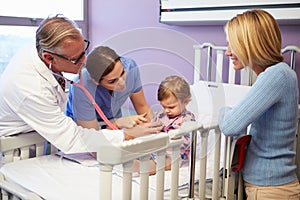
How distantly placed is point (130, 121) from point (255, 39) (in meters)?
0.51

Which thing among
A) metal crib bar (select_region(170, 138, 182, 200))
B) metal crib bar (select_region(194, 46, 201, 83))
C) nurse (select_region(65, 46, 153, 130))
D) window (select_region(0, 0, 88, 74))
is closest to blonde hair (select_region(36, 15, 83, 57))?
nurse (select_region(65, 46, 153, 130))

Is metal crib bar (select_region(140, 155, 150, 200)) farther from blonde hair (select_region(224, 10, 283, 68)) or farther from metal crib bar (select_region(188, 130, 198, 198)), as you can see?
blonde hair (select_region(224, 10, 283, 68))

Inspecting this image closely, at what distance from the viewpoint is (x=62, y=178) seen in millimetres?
1316

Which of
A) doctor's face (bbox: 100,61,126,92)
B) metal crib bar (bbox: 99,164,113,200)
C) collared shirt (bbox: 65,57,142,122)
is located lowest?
metal crib bar (bbox: 99,164,113,200)

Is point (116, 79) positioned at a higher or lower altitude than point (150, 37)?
lower

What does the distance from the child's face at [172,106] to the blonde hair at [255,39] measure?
0.84 ft

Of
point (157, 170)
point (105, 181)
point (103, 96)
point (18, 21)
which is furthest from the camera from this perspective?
point (18, 21)

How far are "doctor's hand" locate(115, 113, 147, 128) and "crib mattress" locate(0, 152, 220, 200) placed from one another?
157mm

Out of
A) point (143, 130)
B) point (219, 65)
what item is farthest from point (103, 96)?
point (219, 65)

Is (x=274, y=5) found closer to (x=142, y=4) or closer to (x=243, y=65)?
(x=243, y=65)

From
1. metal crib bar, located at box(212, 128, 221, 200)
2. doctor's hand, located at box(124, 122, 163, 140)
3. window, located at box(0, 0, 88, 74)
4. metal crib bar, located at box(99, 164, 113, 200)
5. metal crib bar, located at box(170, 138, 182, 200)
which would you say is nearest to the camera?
metal crib bar, located at box(99, 164, 113, 200)

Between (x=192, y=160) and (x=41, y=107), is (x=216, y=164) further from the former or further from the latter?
(x=41, y=107)

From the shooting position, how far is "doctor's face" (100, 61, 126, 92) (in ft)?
4.25

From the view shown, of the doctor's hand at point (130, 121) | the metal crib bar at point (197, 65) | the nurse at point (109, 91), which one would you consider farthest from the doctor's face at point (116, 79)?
the metal crib bar at point (197, 65)
